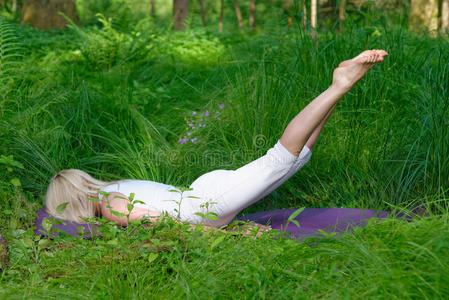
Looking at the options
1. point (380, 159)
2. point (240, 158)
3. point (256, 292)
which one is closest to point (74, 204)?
point (240, 158)

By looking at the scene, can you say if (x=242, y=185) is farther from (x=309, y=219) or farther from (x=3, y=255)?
(x=3, y=255)

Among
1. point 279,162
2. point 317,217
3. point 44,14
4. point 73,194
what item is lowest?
point 317,217

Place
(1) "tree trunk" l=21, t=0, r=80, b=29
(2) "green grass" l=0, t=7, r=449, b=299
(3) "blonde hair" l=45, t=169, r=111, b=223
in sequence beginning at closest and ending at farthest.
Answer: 1. (2) "green grass" l=0, t=7, r=449, b=299
2. (3) "blonde hair" l=45, t=169, r=111, b=223
3. (1) "tree trunk" l=21, t=0, r=80, b=29

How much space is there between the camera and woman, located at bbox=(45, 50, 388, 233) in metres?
2.66

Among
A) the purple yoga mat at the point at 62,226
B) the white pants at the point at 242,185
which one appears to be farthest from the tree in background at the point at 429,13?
the purple yoga mat at the point at 62,226

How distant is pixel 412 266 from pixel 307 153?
1261 mm

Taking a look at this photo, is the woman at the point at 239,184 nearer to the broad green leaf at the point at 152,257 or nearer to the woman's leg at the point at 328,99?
the woman's leg at the point at 328,99

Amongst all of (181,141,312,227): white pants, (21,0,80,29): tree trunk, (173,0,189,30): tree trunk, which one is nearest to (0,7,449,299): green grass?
(181,141,312,227): white pants

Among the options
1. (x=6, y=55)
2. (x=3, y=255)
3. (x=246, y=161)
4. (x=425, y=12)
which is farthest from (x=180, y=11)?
(x=3, y=255)

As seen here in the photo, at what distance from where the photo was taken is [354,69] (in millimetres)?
2674

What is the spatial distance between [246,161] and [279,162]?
84cm

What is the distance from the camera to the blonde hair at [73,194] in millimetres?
3025

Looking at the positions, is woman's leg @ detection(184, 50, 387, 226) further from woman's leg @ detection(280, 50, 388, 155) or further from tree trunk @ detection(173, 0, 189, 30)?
tree trunk @ detection(173, 0, 189, 30)

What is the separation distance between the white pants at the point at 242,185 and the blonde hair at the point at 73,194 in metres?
0.62
